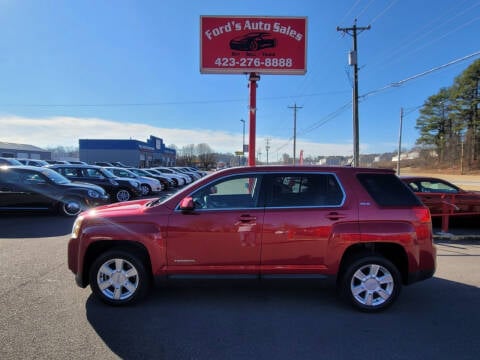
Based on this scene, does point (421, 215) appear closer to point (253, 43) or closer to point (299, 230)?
point (299, 230)

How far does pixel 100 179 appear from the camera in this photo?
14.0m

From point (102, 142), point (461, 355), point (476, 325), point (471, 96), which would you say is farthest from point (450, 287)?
point (471, 96)

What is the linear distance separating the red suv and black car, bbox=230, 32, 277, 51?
1211 centimetres

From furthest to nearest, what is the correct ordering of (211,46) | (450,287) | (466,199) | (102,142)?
(102,142), (211,46), (466,199), (450,287)

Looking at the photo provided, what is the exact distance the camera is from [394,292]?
3.69 m

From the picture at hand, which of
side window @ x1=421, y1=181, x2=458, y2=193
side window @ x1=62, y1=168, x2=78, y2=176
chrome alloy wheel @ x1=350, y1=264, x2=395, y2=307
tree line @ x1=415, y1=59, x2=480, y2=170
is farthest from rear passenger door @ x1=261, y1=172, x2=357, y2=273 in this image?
tree line @ x1=415, y1=59, x2=480, y2=170

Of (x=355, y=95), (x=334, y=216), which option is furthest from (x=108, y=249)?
(x=355, y=95)

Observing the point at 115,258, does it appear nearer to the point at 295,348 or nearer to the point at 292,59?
the point at 295,348

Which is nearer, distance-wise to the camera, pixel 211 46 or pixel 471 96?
pixel 211 46

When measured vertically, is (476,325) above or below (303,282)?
below

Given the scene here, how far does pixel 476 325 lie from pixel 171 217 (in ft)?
12.0

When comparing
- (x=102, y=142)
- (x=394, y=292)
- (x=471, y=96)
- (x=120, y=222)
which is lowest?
(x=394, y=292)

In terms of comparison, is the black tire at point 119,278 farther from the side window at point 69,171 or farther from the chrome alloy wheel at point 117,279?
the side window at point 69,171

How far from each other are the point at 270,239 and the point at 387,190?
161 cm
